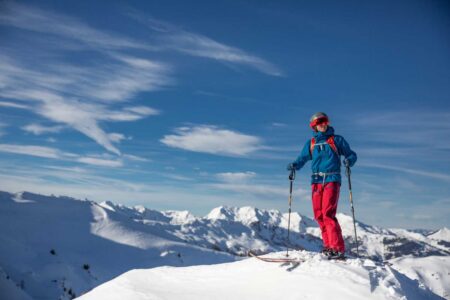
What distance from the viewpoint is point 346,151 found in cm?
915

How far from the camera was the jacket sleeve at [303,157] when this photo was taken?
964 centimetres

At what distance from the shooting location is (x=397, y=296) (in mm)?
6184

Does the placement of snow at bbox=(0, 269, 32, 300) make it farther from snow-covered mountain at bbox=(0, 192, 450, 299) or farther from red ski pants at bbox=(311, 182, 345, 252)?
red ski pants at bbox=(311, 182, 345, 252)

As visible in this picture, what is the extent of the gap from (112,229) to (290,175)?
18.8 meters

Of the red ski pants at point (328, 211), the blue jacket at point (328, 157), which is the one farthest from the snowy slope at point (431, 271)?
the blue jacket at point (328, 157)

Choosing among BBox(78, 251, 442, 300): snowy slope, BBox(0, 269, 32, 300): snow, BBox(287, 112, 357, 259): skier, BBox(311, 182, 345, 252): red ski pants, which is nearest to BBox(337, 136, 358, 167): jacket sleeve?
BBox(287, 112, 357, 259): skier

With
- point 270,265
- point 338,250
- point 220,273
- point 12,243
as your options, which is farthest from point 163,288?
point 12,243

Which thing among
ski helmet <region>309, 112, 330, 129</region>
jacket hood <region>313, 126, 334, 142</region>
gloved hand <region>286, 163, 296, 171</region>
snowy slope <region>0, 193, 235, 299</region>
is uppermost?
ski helmet <region>309, 112, 330, 129</region>

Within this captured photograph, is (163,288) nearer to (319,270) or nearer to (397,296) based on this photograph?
(319,270)

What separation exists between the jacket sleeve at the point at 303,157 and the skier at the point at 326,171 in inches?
1.0

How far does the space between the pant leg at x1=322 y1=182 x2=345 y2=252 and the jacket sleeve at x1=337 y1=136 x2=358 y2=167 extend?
768mm

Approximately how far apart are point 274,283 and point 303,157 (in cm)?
390

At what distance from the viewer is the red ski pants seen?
331 inches

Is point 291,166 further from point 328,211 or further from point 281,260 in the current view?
point 281,260
